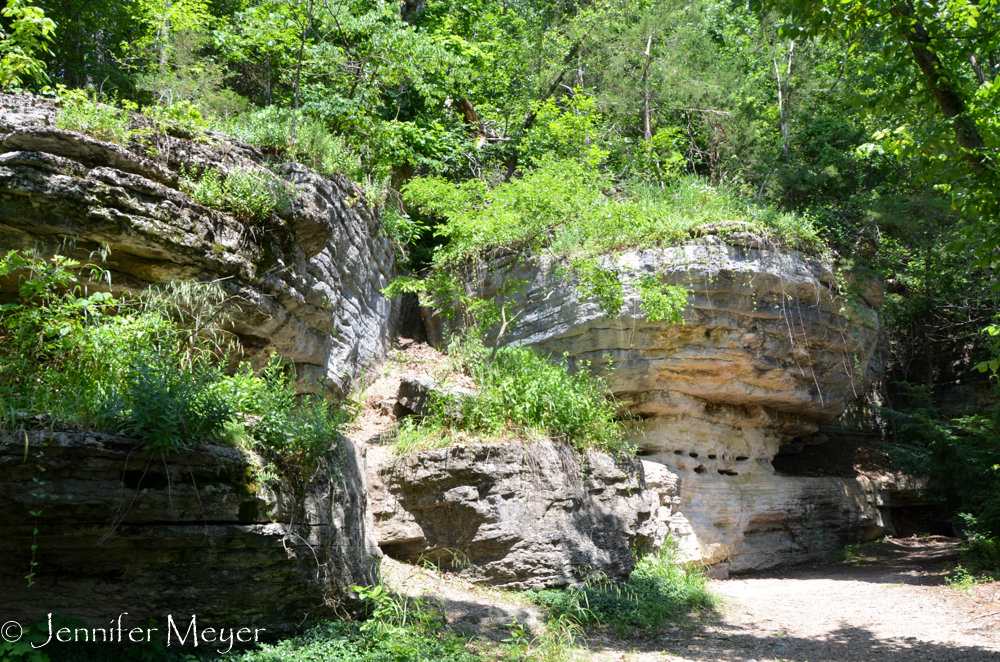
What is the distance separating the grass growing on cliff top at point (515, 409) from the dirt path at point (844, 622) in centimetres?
284

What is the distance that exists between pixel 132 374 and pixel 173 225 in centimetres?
196

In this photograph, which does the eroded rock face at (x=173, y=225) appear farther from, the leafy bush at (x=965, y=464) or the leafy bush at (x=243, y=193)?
the leafy bush at (x=965, y=464)

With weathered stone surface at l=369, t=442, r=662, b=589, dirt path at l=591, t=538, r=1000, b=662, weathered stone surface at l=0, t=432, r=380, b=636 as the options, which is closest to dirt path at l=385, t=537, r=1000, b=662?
dirt path at l=591, t=538, r=1000, b=662

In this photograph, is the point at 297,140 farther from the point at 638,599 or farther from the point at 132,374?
the point at 638,599

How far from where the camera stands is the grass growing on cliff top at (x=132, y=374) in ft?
15.0

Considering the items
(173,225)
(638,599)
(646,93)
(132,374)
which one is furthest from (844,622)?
(646,93)

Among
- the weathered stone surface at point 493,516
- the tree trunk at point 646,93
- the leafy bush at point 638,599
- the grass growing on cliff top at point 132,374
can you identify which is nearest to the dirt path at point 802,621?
the leafy bush at point 638,599

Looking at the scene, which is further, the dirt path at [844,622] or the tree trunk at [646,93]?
the tree trunk at [646,93]

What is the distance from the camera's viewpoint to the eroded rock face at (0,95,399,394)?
5582mm

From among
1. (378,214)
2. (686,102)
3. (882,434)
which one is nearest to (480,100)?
(686,102)

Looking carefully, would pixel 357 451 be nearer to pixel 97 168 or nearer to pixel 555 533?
pixel 555 533

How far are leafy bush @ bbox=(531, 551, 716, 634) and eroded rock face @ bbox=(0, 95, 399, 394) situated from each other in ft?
13.8

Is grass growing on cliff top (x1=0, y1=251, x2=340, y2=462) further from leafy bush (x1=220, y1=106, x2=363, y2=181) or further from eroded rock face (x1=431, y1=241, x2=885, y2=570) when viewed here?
eroded rock face (x1=431, y1=241, x2=885, y2=570)

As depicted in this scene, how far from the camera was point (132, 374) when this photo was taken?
15.7 feet
